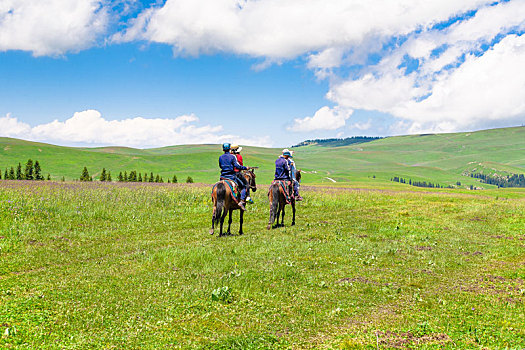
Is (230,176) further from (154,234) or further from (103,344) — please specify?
(103,344)

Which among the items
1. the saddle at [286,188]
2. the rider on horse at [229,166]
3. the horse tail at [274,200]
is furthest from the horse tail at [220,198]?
the saddle at [286,188]

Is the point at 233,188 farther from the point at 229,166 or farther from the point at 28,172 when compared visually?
the point at 28,172

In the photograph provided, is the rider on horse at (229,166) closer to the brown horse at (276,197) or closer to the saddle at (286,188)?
the brown horse at (276,197)

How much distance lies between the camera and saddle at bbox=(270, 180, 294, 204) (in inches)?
832

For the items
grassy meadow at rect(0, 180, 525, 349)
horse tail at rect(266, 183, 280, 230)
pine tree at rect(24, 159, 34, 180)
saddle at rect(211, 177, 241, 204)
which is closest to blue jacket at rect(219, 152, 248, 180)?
saddle at rect(211, 177, 241, 204)

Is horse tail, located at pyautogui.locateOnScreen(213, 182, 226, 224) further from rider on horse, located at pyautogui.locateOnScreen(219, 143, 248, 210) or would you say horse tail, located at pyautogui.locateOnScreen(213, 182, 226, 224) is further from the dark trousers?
the dark trousers

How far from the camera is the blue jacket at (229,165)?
689 inches

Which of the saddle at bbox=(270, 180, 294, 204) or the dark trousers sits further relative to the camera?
the saddle at bbox=(270, 180, 294, 204)

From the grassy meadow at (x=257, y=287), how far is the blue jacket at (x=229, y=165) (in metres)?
3.52

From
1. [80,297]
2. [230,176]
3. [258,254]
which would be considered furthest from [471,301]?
[230,176]

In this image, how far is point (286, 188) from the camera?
21.4 m

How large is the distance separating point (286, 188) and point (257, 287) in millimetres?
12434

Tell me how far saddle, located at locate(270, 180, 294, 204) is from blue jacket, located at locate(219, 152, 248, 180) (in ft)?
12.9

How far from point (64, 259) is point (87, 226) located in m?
7.64
